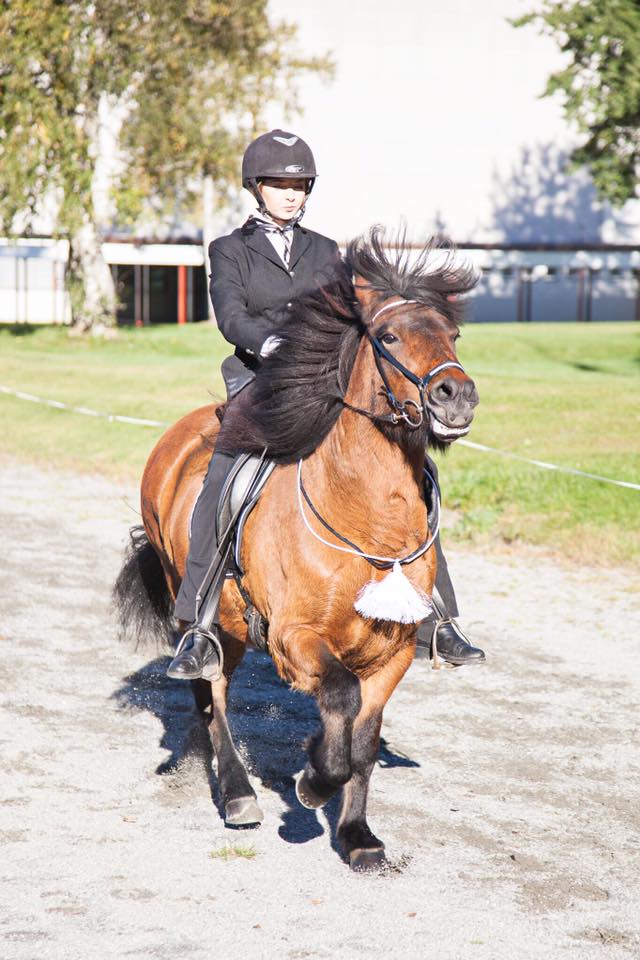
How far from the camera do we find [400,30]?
190 ft

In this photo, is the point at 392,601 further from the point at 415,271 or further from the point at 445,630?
the point at 415,271

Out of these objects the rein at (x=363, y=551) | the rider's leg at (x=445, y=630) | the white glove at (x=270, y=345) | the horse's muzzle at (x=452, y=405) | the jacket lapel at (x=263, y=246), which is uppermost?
the jacket lapel at (x=263, y=246)

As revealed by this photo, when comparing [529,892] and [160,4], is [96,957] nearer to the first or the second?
[529,892]

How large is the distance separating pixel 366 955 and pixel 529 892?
85 cm

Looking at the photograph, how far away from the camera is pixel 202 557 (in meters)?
5.68

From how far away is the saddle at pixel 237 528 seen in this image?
544 centimetres

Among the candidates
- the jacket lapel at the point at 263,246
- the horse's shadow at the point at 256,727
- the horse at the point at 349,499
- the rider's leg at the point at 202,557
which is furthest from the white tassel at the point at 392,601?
the jacket lapel at the point at 263,246

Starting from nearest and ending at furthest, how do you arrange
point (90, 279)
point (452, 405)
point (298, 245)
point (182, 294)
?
point (452, 405) → point (298, 245) → point (90, 279) → point (182, 294)

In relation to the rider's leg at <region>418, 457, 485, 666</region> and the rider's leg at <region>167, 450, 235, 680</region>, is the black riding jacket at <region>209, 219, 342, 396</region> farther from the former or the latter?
the rider's leg at <region>418, 457, 485, 666</region>

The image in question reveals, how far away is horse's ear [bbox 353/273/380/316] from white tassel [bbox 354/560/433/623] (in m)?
1.01

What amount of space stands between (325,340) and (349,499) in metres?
0.66

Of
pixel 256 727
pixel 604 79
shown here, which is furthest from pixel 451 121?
pixel 256 727

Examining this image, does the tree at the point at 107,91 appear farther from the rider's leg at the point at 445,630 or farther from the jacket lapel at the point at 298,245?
the rider's leg at the point at 445,630

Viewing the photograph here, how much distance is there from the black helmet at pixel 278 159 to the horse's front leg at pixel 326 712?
6.88 ft
